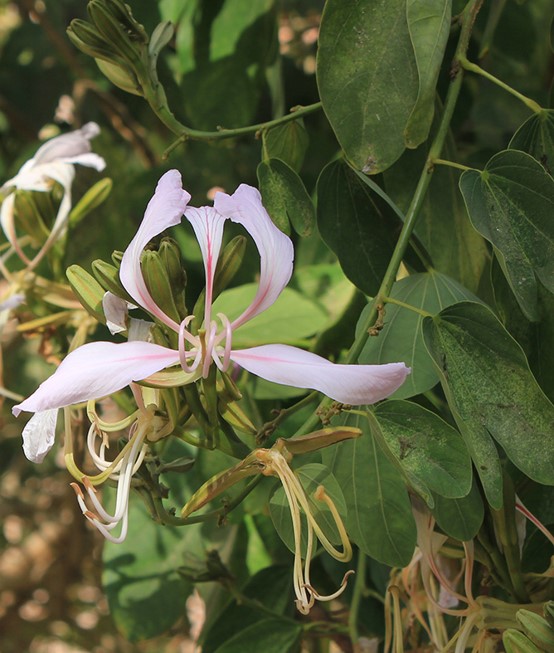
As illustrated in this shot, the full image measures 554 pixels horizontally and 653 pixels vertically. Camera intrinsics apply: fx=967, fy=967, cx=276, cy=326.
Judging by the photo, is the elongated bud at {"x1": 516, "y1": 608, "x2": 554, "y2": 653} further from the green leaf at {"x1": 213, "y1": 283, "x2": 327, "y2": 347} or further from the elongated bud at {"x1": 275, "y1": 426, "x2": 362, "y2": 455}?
the green leaf at {"x1": 213, "y1": 283, "x2": 327, "y2": 347}

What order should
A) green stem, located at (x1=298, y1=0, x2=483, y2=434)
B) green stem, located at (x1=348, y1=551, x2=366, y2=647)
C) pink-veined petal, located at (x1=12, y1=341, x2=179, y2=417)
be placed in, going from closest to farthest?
pink-veined petal, located at (x1=12, y1=341, x2=179, y2=417), green stem, located at (x1=298, y1=0, x2=483, y2=434), green stem, located at (x1=348, y1=551, x2=366, y2=647)

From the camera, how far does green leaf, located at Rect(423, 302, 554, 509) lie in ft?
1.66

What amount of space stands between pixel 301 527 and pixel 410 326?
0.51 ft

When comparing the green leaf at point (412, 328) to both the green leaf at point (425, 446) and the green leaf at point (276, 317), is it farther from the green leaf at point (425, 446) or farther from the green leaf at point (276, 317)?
the green leaf at point (276, 317)

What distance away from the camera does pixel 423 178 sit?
61 cm

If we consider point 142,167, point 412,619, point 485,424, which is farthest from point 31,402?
point 142,167

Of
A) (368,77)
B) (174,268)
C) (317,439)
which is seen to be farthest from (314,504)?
(368,77)

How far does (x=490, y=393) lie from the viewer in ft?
1.72

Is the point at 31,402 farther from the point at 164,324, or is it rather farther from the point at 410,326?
the point at 410,326

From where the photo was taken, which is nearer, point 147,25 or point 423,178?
point 423,178

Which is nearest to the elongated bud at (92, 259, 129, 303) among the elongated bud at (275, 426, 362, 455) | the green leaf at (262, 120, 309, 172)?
the elongated bud at (275, 426, 362, 455)

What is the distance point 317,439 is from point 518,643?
0.50ft

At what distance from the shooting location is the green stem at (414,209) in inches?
21.1

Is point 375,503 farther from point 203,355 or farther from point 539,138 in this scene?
point 539,138
